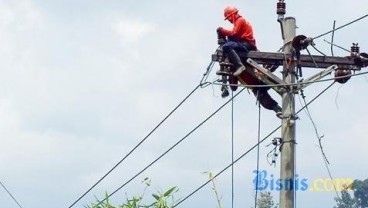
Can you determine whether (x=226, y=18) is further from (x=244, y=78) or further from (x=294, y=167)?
(x=294, y=167)

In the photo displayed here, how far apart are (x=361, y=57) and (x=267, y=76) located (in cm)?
134

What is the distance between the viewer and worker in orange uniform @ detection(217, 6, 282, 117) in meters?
13.3

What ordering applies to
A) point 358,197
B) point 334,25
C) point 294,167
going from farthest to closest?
point 358,197 → point 334,25 → point 294,167

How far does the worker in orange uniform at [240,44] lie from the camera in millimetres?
13344

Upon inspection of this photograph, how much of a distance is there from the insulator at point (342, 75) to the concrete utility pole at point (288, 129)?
67 centimetres

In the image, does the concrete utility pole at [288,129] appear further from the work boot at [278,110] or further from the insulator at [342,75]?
the insulator at [342,75]

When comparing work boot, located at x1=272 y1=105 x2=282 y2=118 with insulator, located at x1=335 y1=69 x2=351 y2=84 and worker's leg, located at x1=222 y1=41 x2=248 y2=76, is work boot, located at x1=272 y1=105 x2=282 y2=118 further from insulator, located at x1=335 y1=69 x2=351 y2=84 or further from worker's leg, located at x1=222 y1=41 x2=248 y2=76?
insulator, located at x1=335 y1=69 x2=351 y2=84

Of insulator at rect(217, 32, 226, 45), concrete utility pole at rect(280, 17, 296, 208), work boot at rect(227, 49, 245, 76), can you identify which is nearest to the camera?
concrete utility pole at rect(280, 17, 296, 208)

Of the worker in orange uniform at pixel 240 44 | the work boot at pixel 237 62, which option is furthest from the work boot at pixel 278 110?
the work boot at pixel 237 62

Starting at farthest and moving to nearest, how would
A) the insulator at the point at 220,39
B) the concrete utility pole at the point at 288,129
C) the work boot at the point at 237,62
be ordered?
the insulator at the point at 220,39
the work boot at the point at 237,62
the concrete utility pole at the point at 288,129

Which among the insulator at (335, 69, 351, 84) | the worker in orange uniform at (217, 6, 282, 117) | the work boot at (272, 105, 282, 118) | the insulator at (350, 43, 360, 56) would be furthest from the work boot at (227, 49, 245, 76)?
the insulator at (350, 43, 360, 56)

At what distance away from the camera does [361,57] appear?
1354cm

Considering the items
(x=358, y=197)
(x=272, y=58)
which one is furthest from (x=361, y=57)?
(x=358, y=197)

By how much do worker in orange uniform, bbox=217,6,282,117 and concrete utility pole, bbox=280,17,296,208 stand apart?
25 centimetres
